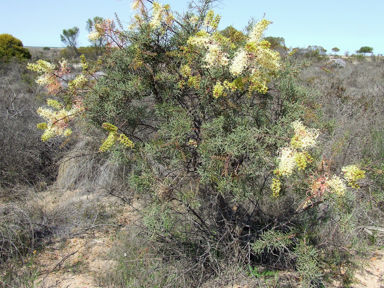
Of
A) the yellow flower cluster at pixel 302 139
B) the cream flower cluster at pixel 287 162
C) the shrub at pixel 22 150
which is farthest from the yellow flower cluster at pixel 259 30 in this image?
the shrub at pixel 22 150

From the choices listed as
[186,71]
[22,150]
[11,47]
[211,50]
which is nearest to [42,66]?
[186,71]

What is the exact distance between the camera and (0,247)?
135 inches

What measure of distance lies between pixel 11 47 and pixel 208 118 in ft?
62.7

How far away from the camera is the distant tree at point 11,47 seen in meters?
16.6

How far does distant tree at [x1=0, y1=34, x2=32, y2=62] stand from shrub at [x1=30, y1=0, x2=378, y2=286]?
1682cm

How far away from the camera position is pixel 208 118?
9.45 ft

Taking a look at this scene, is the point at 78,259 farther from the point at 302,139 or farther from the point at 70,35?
the point at 70,35

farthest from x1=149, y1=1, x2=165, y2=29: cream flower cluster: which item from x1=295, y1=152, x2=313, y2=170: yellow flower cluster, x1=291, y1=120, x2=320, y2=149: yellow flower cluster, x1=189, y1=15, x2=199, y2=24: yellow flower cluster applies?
x1=295, y1=152, x2=313, y2=170: yellow flower cluster

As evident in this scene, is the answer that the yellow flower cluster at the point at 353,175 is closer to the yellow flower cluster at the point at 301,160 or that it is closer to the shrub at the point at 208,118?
the shrub at the point at 208,118

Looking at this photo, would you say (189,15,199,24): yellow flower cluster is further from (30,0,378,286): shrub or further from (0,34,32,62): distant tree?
(0,34,32,62): distant tree

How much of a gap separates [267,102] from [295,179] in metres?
0.74

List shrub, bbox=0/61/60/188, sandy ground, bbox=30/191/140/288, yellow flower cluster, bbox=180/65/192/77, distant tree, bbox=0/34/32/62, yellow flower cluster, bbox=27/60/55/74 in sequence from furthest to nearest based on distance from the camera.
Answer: distant tree, bbox=0/34/32/62 → shrub, bbox=0/61/60/188 → sandy ground, bbox=30/191/140/288 → yellow flower cluster, bbox=27/60/55/74 → yellow flower cluster, bbox=180/65/192/77

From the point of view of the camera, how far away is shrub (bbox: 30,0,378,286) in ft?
6.96

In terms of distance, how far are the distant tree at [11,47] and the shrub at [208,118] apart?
16817 millimetres
